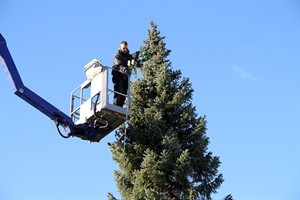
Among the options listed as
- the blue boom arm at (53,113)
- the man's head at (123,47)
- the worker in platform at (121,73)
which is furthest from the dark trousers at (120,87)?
the blue boom arm at (53,113)

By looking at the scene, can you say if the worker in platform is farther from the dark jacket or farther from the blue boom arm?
the blue boom arm

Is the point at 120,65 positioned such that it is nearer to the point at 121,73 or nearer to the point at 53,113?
the point at 121,73

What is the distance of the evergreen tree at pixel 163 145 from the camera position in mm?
18859

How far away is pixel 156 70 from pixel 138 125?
6.52 ft

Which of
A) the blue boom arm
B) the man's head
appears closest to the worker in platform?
the man's head

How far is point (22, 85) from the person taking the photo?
63.6 ft

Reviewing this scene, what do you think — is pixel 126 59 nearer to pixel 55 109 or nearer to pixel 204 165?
pixel 55 109

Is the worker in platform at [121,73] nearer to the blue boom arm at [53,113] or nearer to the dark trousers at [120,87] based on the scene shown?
the dark trousers at [120,87]

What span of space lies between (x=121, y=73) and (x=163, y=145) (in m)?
2.35

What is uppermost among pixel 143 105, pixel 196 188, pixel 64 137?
pixel 143 105

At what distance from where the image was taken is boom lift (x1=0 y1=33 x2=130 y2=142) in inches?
734

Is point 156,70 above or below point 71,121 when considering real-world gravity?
above

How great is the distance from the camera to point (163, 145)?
757 inches

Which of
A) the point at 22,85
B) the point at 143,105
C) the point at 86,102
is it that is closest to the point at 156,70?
the point at 143,105
